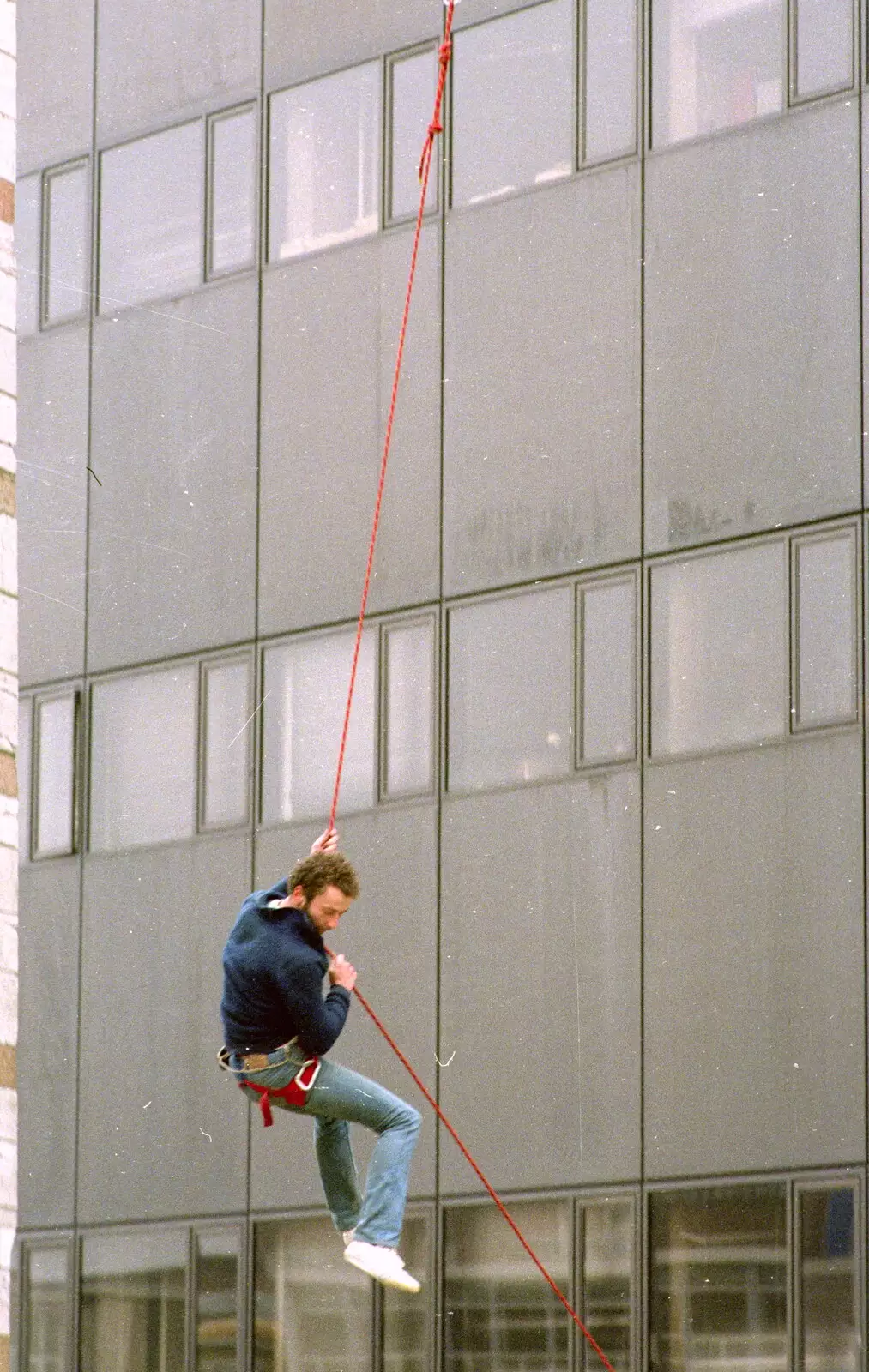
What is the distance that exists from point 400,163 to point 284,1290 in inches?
347

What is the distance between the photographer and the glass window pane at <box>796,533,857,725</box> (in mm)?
21422

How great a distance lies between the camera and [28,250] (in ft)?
89.6

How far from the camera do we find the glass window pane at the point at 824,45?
864 inches

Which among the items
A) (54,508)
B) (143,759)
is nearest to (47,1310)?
(143,759)

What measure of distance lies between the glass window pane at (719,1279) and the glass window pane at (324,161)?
27.1 feet

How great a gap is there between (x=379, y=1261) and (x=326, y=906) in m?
1.82

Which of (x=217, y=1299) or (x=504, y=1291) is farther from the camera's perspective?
(x=217, y=1299)

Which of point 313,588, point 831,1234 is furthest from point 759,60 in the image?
point 831,1234

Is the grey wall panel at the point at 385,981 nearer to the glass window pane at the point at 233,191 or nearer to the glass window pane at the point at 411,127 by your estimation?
the glass window pane at the point at 411,127

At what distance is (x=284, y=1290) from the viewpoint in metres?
24.0

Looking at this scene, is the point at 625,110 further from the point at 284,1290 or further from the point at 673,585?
the point at 284,1290

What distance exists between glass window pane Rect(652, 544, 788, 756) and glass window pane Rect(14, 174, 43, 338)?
7.26 m

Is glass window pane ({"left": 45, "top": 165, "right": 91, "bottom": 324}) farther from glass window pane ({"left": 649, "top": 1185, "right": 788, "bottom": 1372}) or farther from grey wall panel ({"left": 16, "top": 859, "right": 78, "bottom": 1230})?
glass window pane ({"left": 649, "top": 1185, "right": 788, "bottom": 1372})

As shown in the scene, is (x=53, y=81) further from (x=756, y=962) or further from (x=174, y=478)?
(x=756, y=962)
